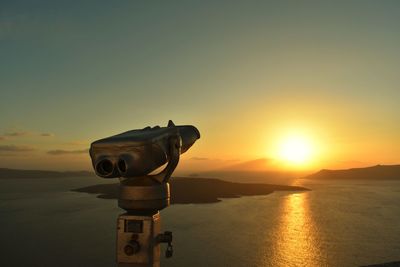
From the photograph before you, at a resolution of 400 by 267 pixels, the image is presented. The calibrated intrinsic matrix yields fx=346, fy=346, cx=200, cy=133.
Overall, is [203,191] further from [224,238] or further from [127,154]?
[127,154]

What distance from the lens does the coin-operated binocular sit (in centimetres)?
280

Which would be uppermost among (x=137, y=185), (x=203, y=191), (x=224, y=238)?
(x=137, y=185)

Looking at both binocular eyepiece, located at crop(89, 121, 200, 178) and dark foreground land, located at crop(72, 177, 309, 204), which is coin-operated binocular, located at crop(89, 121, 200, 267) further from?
dark foreground land, located at crop(72, 177, 309, 204)

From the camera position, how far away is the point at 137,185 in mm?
3059

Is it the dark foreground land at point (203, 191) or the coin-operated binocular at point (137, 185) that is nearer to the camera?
the coin-operated binocular at point (137, 185)

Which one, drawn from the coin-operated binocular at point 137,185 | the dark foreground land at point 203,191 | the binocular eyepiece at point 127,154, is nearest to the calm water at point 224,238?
the coin-operated binocular at point 137,185

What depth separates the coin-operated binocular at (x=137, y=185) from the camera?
2.80 meters

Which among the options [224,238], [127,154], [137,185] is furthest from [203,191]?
[127,154]

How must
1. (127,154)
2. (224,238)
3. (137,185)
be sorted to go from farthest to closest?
(224,238) → (137,185) → (127,154)

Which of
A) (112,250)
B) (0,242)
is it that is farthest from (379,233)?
(0,242)

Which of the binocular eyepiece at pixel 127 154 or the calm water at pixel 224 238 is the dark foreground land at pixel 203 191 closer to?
the calm water at pixel 224 238

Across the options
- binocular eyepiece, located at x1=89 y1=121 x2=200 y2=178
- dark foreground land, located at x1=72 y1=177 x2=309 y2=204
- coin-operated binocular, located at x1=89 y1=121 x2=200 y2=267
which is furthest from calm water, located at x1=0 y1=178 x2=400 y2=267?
dark foreground land, located at x1=72 y1=177 x2=309 y2=204

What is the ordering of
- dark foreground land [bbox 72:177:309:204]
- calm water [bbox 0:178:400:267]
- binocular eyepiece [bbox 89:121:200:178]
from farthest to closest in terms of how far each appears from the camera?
dark foreground land [bbox 72:177:309:204]
calm water [bbox 0:178:400:267]
binocular eyepiece [bbox 89:121:200:178]

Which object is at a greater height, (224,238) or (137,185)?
(137,185)
